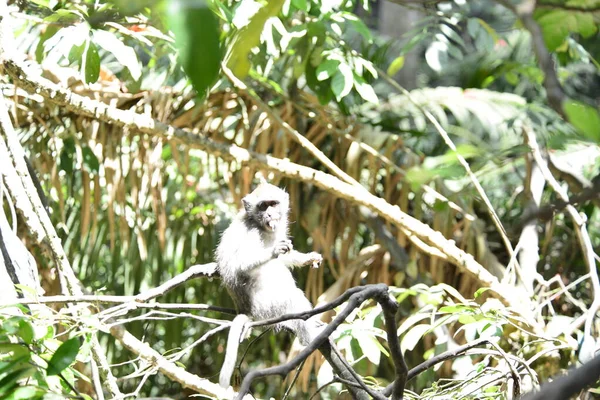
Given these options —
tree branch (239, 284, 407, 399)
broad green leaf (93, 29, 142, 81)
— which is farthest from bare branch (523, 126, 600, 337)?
broad green leaf (93, 29, 142, 81)

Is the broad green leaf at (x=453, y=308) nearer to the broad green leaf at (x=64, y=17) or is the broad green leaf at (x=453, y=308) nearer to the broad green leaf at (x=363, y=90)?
the broad green leaf at (x=363, y=90)

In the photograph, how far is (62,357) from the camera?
1.40m

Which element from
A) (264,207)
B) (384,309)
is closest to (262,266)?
(264,207)

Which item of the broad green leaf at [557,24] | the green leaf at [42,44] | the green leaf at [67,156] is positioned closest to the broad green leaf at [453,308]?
the broad green leaf at [557,24]

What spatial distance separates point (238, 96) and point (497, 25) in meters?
4.08

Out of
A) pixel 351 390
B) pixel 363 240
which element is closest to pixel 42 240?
pixel 351 390

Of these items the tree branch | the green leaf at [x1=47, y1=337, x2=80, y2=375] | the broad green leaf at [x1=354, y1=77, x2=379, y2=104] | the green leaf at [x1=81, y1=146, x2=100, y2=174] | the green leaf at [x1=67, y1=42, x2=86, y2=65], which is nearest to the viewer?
the green leaf at [x1=47, y1=337, x2=80, y2=375]

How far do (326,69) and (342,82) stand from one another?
0.29ft

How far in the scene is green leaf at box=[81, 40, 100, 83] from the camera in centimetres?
262

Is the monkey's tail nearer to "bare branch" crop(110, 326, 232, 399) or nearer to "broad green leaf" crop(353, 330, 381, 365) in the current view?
"bare branch" crop(110, 326, 232, 399)

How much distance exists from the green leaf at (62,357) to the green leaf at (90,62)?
145 cm

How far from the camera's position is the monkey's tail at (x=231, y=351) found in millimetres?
2314

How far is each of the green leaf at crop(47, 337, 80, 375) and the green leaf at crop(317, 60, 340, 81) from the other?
6.55 ft

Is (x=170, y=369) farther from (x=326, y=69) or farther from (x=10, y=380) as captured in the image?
(x=326, y=69)
